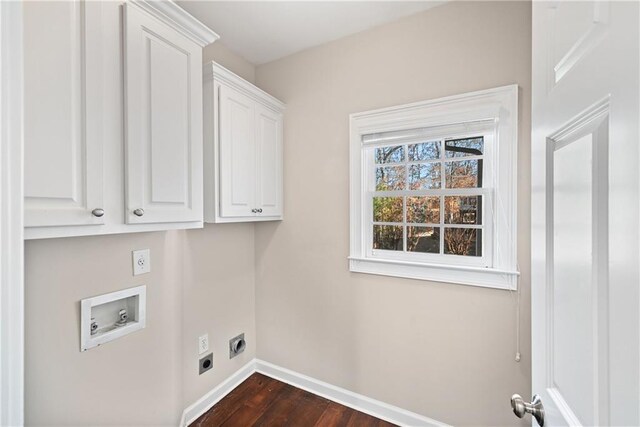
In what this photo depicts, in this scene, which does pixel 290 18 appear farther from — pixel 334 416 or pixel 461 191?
pixel 334 416

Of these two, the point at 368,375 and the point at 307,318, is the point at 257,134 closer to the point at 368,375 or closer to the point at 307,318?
the point at 307,318

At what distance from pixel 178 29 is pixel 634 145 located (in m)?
1.54

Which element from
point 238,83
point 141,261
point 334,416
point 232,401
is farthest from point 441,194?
point 232,401

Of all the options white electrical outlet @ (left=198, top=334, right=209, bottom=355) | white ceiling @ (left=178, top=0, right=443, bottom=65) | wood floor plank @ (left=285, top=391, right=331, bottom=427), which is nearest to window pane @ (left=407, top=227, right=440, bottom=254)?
wood floor plank @ (left=285, top=391, right=331, bottom=427)

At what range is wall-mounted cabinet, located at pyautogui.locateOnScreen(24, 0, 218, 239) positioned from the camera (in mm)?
828

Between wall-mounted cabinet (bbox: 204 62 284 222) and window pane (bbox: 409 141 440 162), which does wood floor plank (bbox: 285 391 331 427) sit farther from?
window pane (bbox: 409 141 440 162)

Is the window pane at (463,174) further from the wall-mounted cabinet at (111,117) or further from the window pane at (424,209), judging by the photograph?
the wall-mounted cabinet at (111,117)

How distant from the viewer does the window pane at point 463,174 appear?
5.30ft

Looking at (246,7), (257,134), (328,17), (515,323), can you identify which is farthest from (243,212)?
(515,323)

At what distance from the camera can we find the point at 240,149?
1.77 meters

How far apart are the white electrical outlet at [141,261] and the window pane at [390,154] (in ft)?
4.89
